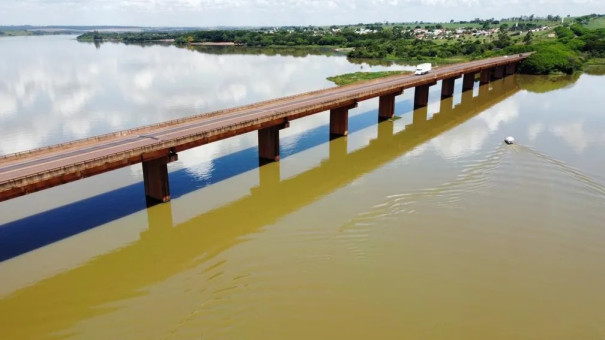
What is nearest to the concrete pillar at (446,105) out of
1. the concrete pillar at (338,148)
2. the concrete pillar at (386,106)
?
the concrete pillar at (386,106)

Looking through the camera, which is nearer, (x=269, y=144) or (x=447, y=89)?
(x=269, y=144)

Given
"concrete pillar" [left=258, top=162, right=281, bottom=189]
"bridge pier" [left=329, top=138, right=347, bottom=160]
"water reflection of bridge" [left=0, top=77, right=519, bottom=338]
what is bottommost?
"water reflection of bridge" [left=0, top=77, right=519, bottom=338]

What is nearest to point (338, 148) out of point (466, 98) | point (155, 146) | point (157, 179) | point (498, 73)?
point (157, 179)

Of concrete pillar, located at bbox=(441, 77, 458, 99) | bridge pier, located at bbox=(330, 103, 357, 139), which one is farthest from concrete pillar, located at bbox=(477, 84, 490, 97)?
bridge pier, located at bbox=(330, 103, 357, 139)

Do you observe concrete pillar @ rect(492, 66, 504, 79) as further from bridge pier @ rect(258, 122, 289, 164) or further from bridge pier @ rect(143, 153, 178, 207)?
bridge pier @ rect(143, 153, 178, 207)

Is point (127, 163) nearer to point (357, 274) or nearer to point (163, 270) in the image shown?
point (163, 270)

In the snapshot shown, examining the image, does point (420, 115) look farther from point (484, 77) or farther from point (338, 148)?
point (484, 77)

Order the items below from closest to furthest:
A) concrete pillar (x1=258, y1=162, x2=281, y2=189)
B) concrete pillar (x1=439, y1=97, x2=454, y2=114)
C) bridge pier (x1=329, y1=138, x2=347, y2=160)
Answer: concrete pillar (x1=258, y1=162, x2=281, y2=189)
bridge pier (x1=329, y1=138, x2=347, y2=160)
concrete pillar (x1=439, y1=97, x2=454, y2=114)
